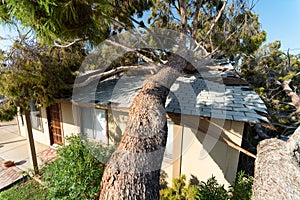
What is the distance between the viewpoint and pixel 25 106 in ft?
17.0

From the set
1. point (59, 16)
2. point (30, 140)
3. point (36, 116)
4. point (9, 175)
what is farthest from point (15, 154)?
point (59, 16)

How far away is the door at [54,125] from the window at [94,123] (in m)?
1.71

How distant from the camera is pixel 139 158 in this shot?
1.79 meters

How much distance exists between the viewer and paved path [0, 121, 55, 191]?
19.4ft

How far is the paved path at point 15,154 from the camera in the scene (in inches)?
233

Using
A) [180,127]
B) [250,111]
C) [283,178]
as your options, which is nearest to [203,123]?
[180,127]

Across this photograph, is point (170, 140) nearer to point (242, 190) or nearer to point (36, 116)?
point (242, 190)

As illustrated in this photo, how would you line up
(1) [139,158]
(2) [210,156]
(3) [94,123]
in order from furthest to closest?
(3) [94,123] < (2) [210,156] < (1) [139,158]

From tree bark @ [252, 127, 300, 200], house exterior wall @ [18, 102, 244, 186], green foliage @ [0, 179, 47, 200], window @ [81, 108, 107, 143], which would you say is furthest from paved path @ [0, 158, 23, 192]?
tree bark @ [252, 127, 300, 200]

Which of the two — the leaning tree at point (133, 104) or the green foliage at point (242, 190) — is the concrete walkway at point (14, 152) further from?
the green foliage at point (242, 190)

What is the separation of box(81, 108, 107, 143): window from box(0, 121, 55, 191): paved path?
7.13 ft

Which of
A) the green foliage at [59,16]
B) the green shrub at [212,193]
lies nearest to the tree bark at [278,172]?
the green shrub at [212,193]

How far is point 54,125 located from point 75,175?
18.4ft

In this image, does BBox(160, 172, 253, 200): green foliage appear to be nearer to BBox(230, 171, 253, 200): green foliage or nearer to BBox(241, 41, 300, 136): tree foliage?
BBox(230, 171, 253, 200): green foliage
